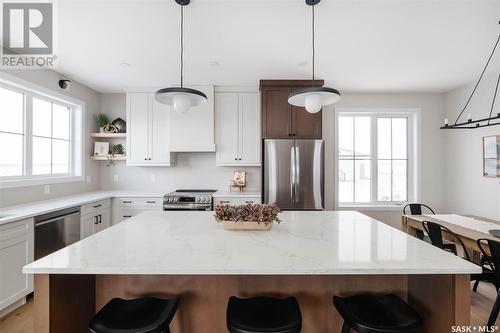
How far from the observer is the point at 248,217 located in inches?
65.2

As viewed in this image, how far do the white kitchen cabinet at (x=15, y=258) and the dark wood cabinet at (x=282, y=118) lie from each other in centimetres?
280

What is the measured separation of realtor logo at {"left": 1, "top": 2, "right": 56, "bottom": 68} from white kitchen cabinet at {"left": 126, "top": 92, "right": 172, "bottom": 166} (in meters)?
1.14

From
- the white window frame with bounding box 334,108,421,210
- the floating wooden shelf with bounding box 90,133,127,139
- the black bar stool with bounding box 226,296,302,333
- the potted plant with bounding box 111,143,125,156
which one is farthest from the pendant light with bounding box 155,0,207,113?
the white window frame with bounding box 334,108,421,210

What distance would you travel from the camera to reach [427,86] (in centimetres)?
382

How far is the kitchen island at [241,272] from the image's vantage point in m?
1.09

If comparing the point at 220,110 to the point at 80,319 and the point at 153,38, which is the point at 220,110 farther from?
the point at 80,319

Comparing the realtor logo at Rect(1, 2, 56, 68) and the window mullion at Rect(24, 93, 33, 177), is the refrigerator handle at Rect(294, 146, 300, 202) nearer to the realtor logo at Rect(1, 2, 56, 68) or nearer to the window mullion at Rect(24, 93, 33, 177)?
the realtor logo at Rect(1, 2, 56, 68)

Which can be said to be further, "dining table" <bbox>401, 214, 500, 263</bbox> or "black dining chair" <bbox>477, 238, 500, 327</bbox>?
"dining table" <bbox>401, 214, 500, 263</bbox>

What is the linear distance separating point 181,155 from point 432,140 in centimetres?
426

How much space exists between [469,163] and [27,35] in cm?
574

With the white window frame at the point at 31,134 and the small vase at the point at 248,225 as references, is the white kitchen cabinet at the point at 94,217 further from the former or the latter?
the small vase at the point at 248,225

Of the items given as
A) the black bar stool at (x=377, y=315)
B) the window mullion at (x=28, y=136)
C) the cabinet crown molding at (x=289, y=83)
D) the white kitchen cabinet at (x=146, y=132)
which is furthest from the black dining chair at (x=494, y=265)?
the window mullion at (x=28, y=136)

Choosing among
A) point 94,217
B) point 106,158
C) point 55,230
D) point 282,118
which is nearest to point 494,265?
point 282,118

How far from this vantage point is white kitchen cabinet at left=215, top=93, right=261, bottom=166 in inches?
151
